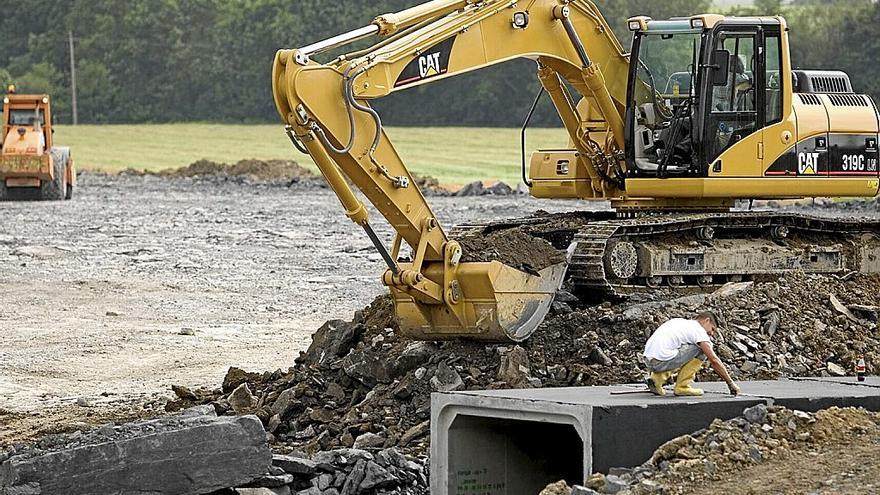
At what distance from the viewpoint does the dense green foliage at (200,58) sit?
244ft

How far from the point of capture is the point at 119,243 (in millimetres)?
27281

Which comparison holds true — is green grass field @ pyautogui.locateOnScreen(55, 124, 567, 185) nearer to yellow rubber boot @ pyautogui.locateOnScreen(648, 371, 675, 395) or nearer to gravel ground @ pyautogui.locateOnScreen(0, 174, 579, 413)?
gravel ground @ pyautogui.locateOnScreen(0, 174, 579, 413)

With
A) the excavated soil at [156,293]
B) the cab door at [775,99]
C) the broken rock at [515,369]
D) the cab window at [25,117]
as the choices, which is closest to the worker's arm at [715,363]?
the broken rock at [515,369]

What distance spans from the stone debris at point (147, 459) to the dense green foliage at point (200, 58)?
5938 cm

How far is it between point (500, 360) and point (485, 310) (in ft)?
1.34

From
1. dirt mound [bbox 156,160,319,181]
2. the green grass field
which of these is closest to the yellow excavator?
dirt mound [bbox 156,160,319,181]

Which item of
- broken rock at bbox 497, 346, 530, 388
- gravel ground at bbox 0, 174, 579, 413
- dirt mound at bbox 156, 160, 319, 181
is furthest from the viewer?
dirt mound at bbox 156, 160, 319, 181

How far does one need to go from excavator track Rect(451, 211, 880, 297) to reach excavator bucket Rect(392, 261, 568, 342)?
36.5 inches

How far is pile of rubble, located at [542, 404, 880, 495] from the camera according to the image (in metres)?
9.02

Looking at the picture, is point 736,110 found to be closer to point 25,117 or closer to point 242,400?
point 242,400

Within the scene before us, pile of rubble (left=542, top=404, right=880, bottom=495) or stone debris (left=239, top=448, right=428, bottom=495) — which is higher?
pile of rubble (left=542, top=404, right=880, bottom=495)

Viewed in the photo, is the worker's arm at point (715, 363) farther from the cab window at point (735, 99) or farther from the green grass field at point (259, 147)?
the green grass field at point (259, 147)

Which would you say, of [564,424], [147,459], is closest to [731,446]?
[564,424]

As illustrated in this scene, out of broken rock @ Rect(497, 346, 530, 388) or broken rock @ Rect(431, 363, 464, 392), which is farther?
broken rock @ Rect(431, 363, 464, 392)
